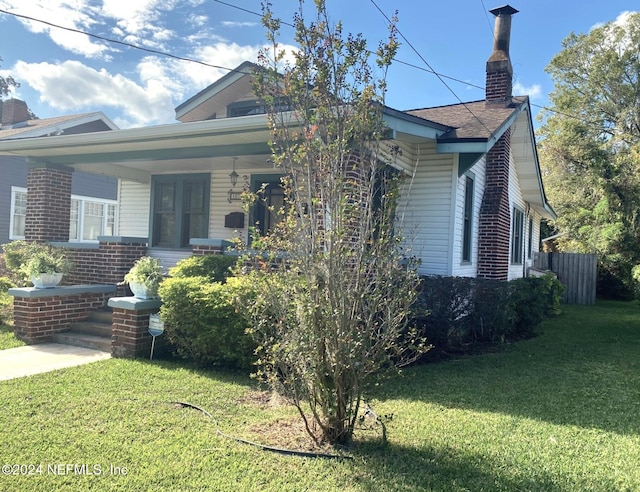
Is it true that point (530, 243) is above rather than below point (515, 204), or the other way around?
below

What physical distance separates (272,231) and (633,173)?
1808 cm

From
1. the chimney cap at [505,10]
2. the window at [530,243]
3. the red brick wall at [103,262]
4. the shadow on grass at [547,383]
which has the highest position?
the chimney cap at [505,10]

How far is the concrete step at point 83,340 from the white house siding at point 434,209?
16.7 ft

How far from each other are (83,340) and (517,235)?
11185 millimetres

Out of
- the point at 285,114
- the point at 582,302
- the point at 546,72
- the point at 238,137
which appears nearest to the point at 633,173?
the point at 582,302

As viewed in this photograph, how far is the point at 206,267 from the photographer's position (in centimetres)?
713

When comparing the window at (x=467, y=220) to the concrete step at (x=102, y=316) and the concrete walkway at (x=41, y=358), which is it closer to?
the concrete step at (x=102, y=316)

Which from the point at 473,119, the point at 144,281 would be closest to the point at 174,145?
the point at 144,281

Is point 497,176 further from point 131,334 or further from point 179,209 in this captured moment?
point 131,334

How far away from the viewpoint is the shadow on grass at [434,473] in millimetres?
3066

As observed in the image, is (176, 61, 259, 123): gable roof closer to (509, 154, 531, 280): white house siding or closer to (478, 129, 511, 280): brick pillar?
(478, 129, 511, 280): brick pillar

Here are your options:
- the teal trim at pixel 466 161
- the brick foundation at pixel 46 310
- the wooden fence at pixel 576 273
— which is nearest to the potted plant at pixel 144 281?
the brick foundation at pixel 46 310

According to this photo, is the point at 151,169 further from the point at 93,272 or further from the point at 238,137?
the point at 238,137

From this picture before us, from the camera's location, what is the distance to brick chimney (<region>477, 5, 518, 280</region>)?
9711 millimetres
